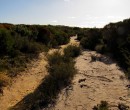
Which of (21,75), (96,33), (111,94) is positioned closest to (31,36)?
(96,33)

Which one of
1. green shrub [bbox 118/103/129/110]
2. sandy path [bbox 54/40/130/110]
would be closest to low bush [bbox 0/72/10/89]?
sandy path [bbox 54/40/130/110]

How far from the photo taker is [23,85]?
12.9 m

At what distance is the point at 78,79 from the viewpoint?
38.9 feet

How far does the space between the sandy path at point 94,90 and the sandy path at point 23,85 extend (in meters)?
2.26

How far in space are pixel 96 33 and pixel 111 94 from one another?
57.7 ft

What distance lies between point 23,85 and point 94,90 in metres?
4.14

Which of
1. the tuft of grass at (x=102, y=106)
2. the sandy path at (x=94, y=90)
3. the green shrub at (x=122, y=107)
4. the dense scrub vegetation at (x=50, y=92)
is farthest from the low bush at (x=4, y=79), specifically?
the green shrub at (x=122, y=107)

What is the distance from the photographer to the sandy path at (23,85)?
35.9 feet

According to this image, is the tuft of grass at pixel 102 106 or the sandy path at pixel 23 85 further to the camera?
the sandy path at pixel 23 85

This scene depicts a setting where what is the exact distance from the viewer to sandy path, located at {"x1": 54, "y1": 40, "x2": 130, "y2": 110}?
898 centimetres

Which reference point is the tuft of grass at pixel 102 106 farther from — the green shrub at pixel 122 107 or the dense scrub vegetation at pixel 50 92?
the dense scrub vegetation at pixel 50 92

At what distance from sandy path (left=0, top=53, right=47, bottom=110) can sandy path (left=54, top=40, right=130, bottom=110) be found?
7.42ft

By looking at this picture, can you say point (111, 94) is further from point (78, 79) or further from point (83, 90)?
point (78, 79)

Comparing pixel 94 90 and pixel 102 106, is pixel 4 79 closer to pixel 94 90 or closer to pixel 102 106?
pixel 94 90
